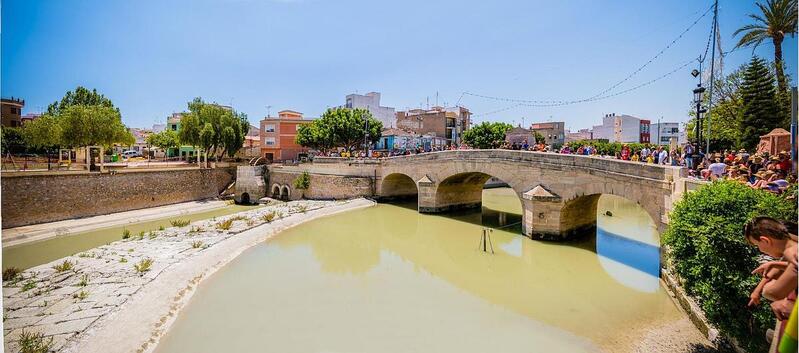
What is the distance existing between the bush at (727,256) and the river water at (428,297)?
189 centimetres

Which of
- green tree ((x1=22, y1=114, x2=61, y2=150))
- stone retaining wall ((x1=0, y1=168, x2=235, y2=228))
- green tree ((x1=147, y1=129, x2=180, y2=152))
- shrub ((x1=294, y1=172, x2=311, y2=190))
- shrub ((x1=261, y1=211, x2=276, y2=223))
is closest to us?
stone retaining wall ((x1=0, y1=168, x2=235, y2=228))

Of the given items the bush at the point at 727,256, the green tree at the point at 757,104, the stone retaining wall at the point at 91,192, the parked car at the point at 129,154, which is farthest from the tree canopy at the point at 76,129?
the green tree at the point at 757,104

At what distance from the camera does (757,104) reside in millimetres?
8078

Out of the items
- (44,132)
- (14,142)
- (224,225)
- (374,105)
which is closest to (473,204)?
(224,225)

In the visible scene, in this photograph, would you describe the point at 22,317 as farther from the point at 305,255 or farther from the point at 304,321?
the point at 305,255

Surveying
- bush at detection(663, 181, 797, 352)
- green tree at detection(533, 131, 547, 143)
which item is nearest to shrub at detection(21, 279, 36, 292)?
bush at detection(663, 181, 797, 352)

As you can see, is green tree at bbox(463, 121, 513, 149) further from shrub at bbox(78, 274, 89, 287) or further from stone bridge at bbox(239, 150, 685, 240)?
shrub at bbox(78, 274, 89, 287)

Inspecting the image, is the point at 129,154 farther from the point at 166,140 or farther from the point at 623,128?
the point at 623,128

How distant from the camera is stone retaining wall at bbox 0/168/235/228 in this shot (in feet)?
56.0

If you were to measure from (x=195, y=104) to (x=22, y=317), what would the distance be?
85.8 feet

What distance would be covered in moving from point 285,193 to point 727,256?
2560cm

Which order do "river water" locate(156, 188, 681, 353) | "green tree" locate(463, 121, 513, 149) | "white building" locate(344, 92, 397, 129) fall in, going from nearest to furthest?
"river water" locate(156, 188, 681, 353), "green tree" locate(463, 121, 513, 149), "white building" locate(344, 92, 397, 129)

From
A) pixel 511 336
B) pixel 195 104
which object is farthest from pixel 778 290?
pixel 195 104

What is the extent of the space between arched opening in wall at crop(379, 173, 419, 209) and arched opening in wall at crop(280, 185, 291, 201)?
7.15 metres
